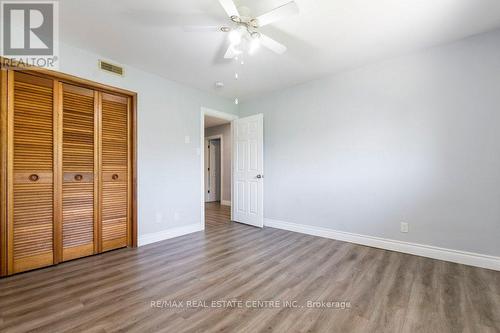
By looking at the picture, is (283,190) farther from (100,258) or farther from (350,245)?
(100,258)

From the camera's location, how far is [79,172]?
8.71 ft

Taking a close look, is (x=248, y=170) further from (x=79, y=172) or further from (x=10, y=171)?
(x=10, y=171)

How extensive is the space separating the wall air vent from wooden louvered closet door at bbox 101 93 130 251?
1.01 ft

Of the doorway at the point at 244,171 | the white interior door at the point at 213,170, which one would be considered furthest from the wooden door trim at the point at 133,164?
the white interior door at the point at 213,170

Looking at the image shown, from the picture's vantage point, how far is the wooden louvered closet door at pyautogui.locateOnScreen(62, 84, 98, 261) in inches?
101

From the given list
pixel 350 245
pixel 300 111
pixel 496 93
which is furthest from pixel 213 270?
pixel 496 93

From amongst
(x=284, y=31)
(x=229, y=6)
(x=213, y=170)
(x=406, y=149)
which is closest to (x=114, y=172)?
(x=229, y=6)

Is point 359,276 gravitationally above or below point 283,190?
below

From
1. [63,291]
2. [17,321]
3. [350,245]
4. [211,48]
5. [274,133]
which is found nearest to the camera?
[17,321]

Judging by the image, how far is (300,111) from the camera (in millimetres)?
3779

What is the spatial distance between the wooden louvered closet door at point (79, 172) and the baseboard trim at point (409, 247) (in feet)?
9.58

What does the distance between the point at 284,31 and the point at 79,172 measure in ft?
9.24

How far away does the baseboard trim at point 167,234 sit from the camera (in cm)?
316

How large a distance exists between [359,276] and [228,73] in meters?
3.03
